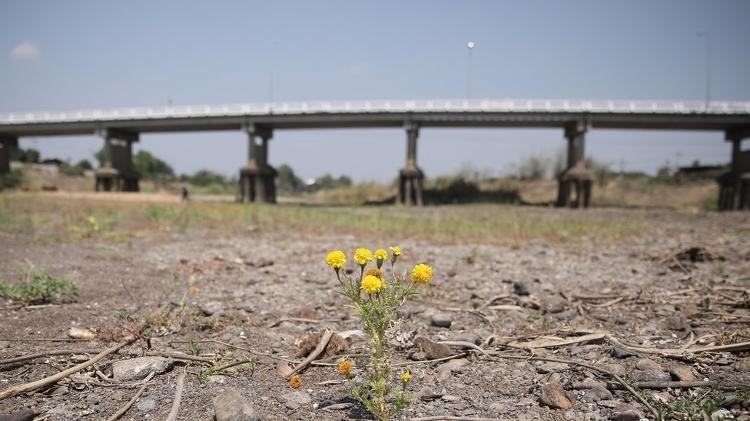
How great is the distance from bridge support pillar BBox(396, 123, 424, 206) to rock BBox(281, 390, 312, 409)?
28.5 m

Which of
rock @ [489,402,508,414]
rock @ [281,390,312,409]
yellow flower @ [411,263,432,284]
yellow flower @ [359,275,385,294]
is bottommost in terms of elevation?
rock @ [281,390,312,409]

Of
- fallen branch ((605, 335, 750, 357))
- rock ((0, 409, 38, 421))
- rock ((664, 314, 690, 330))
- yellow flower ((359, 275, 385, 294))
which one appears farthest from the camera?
rock ((664, 314, 690, 330))

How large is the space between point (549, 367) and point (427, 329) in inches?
40.7

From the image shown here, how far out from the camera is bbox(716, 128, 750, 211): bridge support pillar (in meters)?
27.7

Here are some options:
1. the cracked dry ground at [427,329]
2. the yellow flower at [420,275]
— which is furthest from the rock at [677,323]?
the yellow flower at [420,275]

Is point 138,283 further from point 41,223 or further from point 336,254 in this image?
point 41,223

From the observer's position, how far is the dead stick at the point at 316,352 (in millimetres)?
2479

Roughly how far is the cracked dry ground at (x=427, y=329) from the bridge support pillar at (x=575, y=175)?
77.9 ft

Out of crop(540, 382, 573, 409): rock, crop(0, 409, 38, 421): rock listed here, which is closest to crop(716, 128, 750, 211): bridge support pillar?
crop(540, 382, 573, 409): rock

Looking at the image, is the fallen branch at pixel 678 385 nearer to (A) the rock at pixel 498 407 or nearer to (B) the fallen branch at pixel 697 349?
Result: (B) the fallen branch at pixel 697 349

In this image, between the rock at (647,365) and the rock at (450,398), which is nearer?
the rock at (450,398)

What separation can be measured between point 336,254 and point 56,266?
199 inches

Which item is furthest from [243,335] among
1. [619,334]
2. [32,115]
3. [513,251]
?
→ [32,115]

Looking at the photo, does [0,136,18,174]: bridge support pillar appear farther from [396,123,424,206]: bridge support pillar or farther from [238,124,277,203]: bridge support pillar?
[396,123,424,206]: bridge support pillar
